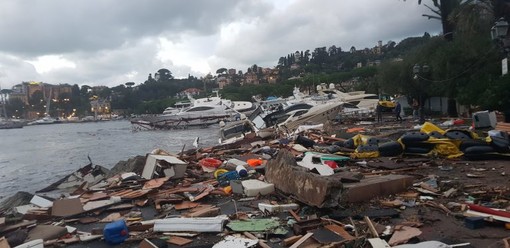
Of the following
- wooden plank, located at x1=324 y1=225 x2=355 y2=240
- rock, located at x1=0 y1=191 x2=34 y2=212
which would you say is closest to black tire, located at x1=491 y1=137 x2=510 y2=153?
wooden plank, located at x1=324 y1=225 x2=355 y2=240

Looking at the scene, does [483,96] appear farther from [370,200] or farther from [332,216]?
[332,216]

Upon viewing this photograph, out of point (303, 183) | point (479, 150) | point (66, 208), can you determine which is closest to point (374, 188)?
point (303, 183)

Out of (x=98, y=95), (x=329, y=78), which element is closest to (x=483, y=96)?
(x=329, y=78)

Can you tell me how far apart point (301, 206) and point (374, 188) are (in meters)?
1.35

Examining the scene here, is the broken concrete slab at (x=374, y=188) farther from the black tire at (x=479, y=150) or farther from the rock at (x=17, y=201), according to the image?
the rock at (x=17, y=201)

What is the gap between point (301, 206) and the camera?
267 inches

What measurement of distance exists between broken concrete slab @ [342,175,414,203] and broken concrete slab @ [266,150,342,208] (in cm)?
41

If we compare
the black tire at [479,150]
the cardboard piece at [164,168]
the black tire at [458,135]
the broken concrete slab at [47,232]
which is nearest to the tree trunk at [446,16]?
the black tire at [458,135]

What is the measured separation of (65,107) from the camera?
166875 millimetres

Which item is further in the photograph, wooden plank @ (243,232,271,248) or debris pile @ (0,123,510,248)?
debris pile @ (0,123,510,248)

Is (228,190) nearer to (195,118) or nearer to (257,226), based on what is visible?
(257,226)

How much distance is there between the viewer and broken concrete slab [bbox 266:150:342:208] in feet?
20.1

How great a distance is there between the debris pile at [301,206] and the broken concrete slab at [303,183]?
17mm

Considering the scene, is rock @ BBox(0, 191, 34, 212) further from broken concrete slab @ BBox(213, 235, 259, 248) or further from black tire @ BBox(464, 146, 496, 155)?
black tire @ BBox(464, 146, 496, 155)
